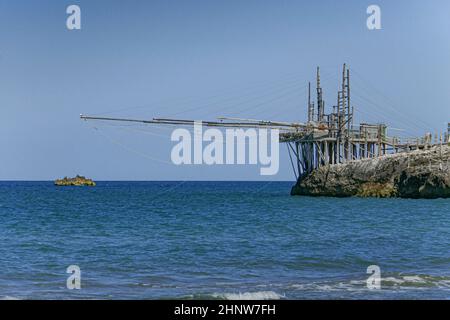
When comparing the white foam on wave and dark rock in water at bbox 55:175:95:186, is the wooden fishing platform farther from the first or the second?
dark rock in water at bbox 55:175:95:186

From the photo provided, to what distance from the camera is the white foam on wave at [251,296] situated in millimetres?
16703

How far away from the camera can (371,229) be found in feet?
113

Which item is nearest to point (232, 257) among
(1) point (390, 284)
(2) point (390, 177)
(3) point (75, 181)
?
(1) point (390, 284)

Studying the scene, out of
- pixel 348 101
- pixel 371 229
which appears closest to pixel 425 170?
pixel 348 101

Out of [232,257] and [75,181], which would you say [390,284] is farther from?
[75,181]

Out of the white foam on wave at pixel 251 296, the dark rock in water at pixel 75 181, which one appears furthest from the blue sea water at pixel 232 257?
the dark rock in water at pixel 75 181

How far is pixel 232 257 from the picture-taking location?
24.1 m

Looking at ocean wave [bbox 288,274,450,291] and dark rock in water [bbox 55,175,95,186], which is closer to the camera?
ocean wave [bbox 288,274,450,291]

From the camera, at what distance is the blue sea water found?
17797 millimetres

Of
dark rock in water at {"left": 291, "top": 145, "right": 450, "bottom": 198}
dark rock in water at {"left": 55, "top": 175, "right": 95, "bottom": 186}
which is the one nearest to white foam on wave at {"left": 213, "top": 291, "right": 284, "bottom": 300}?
dark rock in water at {"left": 291, "top": 145, "right": 450, "bottom": 198}

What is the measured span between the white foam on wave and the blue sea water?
25 millimetres

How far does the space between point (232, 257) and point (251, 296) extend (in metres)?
7.18

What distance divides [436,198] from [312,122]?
1614cm

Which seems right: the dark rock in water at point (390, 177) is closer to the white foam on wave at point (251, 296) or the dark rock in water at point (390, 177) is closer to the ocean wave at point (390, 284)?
the ocean wave at point (390, 284)
